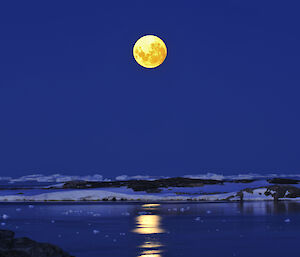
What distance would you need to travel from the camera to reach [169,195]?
3991 centimetres

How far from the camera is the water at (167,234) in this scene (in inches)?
485

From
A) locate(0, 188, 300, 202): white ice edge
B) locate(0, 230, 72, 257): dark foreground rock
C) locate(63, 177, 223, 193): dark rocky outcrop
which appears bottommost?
locate(0, 230, 72, 257): dark foreground rock

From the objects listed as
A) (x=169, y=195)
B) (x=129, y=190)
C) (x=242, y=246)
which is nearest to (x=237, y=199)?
(x=169, y=195)

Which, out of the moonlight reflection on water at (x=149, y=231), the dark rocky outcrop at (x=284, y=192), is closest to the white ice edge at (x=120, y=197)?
the dark rocky outcrop at (x=284, y=192)

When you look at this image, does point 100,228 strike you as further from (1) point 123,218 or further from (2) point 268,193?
(2) point 268,193

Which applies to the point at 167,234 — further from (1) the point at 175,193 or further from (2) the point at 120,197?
(1) the point at 175,193

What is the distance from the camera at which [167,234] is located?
15508mm

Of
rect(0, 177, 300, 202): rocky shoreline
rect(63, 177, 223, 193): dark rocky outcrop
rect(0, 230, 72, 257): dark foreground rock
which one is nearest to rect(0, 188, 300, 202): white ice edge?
rect(0, 177, 300, 202): rocky shoreline

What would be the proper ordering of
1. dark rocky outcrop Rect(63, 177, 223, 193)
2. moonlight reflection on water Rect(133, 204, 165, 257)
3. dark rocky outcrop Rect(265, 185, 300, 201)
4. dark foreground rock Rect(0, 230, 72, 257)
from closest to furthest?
dark foreground rock Rect(0, 230, 72, 257) → moonlight reflection on water Rect(133, 204, 165, 257) → dark rocky outcrop Rect(265, 185, 300, 201) → dark rocky outcrop Rect(63, 177, 223, 193)

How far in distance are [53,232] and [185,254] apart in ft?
20.5

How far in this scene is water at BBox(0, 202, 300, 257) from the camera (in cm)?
1231

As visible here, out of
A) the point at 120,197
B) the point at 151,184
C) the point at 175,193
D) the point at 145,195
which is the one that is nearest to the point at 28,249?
the point at 120,197

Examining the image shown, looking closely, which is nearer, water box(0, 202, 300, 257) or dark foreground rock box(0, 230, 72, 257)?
dark foreground rock box(0, 230, 72, 257)

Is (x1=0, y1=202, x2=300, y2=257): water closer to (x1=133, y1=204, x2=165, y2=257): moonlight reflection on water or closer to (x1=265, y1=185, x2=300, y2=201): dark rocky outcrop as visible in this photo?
(x1=133, y1=204, x2=165, y2=257): moonlight reflection on water
